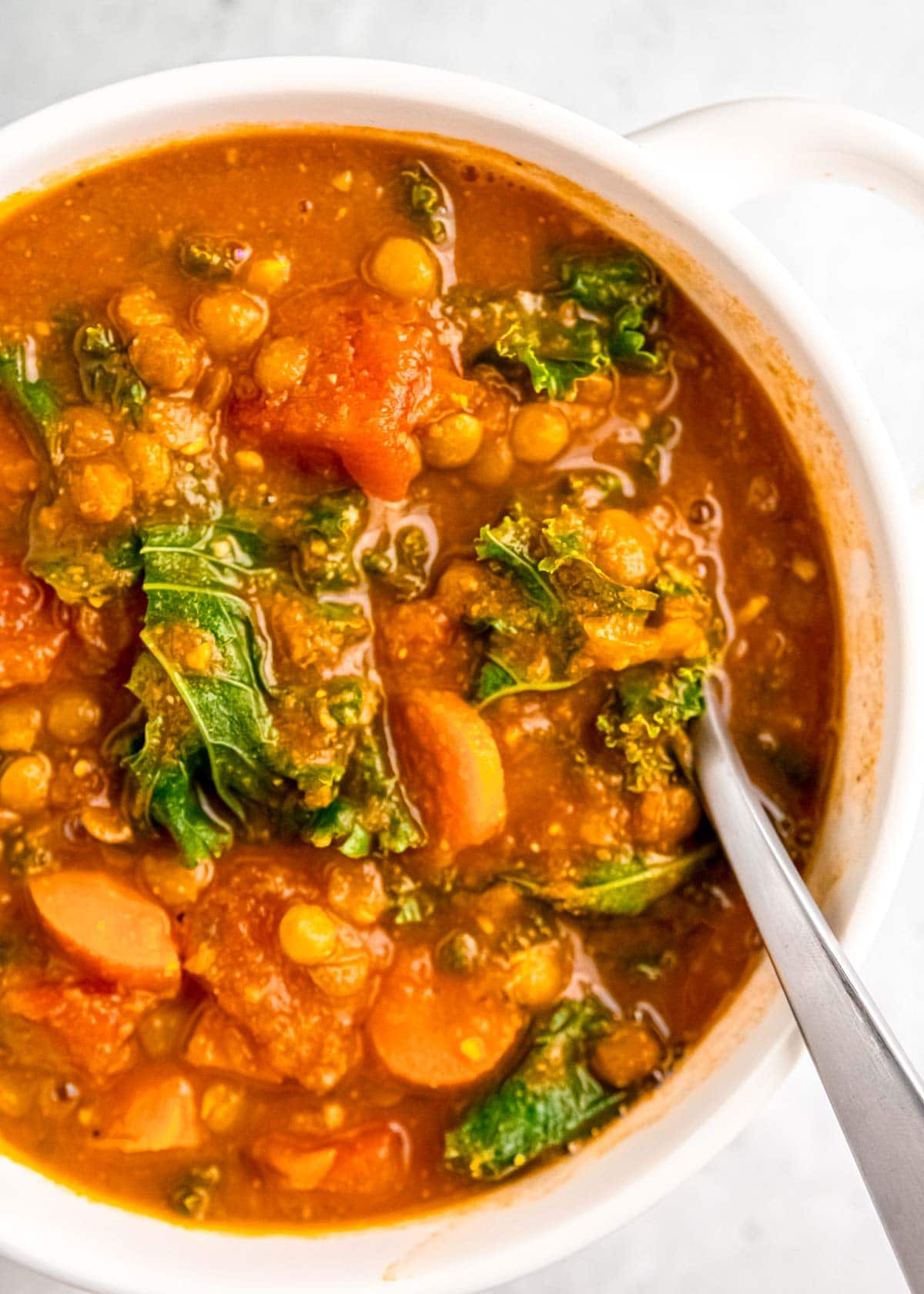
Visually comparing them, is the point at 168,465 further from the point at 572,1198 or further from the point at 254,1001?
the point at 572,1198

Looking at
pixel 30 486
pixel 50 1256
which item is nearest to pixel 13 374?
pixel 30 486

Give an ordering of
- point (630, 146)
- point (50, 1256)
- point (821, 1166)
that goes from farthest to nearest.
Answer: point (821, 1166) → point (50, 1256) → point (630, 146)

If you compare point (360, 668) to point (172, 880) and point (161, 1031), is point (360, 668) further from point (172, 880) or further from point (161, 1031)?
point (161, 1031)

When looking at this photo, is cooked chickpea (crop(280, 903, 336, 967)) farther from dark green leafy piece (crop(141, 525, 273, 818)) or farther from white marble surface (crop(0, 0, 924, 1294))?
white marble surface (crop(0, 0, 924, 1294))

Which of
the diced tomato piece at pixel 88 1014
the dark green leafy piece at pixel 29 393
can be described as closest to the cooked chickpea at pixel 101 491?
the dark green leafy piece at pixel 29 393

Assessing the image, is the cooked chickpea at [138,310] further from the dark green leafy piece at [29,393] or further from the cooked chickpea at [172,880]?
the cooked chickpea at [172,880]

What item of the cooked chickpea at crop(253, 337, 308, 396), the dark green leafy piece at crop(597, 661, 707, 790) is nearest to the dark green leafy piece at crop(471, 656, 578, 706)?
the dark green leafy piece at crop(597, 661, 707, 790)
